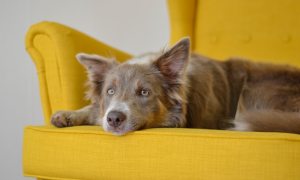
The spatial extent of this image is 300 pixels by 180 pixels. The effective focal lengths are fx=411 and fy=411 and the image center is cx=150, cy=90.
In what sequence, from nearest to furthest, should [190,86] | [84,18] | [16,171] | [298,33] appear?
[190,86] < [298,33] < [16,171] < [84,18]

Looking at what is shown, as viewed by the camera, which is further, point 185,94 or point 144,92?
point 185,94

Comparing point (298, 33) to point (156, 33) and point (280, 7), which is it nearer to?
point (280, 7)

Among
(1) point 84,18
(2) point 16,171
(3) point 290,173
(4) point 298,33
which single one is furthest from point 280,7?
(2) point 16,171

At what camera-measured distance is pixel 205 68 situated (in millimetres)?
2584

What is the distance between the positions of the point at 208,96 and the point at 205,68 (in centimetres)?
22

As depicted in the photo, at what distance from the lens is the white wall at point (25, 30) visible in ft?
11.6

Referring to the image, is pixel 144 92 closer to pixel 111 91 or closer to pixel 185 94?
pixel 111 91

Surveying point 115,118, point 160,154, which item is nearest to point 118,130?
point 115,118

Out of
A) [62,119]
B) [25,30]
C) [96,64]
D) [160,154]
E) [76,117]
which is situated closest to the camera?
[160,154]

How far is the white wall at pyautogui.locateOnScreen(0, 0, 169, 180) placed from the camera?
3535 mm

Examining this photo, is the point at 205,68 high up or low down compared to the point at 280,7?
down

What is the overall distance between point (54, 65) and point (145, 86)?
548 millimetres

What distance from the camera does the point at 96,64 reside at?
2297 mm

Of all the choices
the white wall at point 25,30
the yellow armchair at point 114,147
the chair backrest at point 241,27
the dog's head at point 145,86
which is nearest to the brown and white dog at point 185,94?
the dog's head at point 145,86
